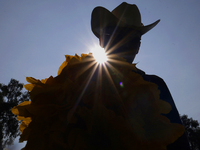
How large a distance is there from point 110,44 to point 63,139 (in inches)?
63.6

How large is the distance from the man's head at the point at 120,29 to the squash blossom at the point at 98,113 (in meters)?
1.12

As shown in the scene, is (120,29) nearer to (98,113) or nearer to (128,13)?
(128,13)

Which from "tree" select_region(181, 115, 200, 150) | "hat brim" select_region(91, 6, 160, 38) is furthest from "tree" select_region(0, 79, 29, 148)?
"tree" select_region(181, 115, 200, 150)

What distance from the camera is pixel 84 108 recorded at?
2.79 ft

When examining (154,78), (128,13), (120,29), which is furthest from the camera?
(128,13)

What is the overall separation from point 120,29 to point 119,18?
64 centimetres

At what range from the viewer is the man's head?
6.97 ft

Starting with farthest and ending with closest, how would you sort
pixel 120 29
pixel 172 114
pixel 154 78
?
pixel 120 29 → pixel 154 78 → pixel 172 114

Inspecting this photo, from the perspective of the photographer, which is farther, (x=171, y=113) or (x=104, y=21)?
(x=104, y=21)

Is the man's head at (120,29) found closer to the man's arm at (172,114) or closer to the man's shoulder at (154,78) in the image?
the man's shoulder at (154,78)

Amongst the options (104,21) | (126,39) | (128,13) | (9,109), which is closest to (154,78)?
(126,39)

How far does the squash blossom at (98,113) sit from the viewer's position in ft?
2.63

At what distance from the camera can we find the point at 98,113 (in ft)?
2.74

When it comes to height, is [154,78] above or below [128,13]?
below
